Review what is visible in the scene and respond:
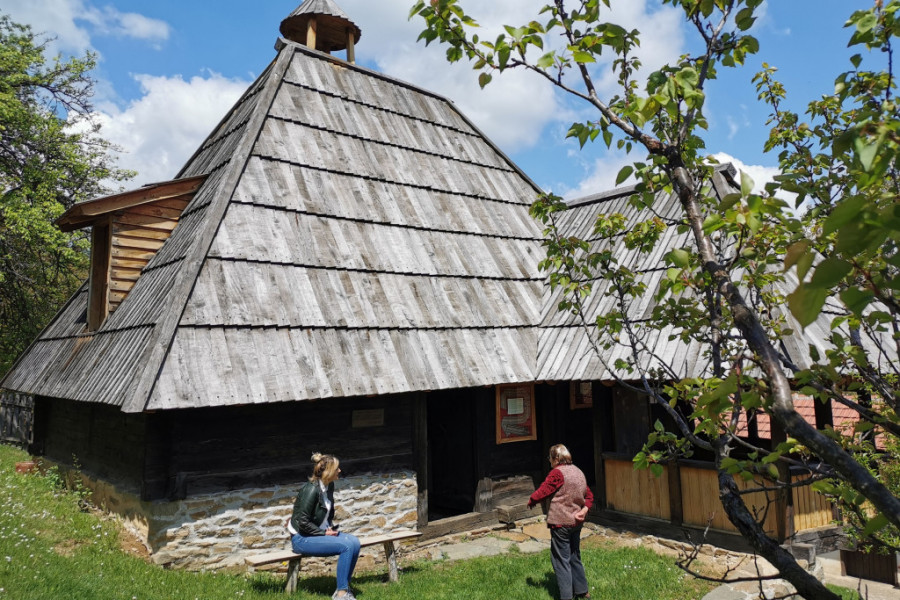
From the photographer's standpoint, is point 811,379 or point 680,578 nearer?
point 811,379

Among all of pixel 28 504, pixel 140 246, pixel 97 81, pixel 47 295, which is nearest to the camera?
pixel 28 504

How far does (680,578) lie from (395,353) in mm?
4237

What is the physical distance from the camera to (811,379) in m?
1.99

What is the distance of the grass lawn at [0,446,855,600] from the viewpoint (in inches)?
213

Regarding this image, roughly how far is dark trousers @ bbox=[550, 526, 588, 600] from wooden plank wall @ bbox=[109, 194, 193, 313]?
6.35m

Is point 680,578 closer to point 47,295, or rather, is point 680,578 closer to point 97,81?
point 47,295

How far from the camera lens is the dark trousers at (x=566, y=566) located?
6.11 metres

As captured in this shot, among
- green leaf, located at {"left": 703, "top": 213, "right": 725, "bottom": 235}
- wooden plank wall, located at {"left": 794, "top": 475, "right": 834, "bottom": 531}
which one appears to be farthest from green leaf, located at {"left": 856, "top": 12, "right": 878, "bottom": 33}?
wooden plank wall, located at {"left": 794, "top": 475, "right": 834, "bottom": 531}

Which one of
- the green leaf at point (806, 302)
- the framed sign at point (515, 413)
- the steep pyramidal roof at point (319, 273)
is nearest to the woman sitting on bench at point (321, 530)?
the steep pyramidal roof at point (319, 273)

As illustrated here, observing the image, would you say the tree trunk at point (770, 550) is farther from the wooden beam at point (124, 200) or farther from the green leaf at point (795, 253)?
the wooden beam at point (124, 200)

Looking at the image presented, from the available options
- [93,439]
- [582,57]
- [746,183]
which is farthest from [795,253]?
[93,439]

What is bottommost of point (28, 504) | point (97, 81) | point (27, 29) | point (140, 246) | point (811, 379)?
point (28, 504)

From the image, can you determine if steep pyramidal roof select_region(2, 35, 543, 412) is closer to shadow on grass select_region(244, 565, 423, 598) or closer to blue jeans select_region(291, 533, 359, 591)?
blue jeans select_region(291, 533, 359, 591)

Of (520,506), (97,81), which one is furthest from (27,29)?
(520,506)
